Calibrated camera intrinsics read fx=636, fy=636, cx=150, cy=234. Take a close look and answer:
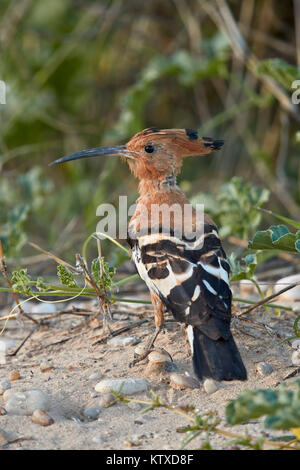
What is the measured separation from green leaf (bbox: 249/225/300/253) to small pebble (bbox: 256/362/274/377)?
0.49 m

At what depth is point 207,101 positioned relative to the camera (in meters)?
6.38

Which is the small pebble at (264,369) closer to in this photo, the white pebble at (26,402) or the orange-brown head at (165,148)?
the white pebble at (26,402)

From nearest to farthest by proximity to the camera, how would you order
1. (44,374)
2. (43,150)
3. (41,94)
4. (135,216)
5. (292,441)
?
(292,441) → (44,374) → (135,216) → (41,94) → (43,150)

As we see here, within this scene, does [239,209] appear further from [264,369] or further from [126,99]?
[126,99]

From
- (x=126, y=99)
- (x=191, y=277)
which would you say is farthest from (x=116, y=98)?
(x=191, y=277)

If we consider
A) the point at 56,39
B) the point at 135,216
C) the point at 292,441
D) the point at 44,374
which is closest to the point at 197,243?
the point at 135,216

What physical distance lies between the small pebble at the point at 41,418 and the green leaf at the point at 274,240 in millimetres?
1083

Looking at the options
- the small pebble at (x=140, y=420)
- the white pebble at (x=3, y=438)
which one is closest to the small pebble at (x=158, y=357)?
the small pebble at (x=140, y=420)

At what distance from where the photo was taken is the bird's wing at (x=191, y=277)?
2447 mm

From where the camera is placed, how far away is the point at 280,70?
12.6ft

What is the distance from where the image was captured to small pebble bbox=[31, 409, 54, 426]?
2250 millimetres

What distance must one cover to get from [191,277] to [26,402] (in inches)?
31.2
